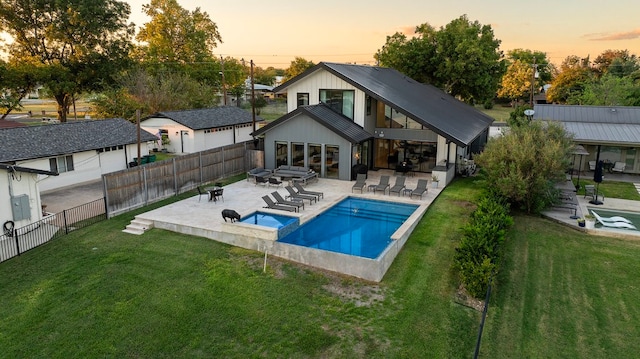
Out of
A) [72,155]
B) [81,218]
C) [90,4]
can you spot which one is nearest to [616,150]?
[81,218]

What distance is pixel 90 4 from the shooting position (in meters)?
40.1

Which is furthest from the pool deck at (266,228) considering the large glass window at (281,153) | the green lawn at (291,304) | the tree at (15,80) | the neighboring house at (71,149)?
the tree at (15,80)

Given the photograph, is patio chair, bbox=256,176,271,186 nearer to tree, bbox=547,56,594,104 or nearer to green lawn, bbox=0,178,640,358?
green lawn, bbox=0,178,640,358

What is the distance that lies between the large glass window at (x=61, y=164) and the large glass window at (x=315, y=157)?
13170mm

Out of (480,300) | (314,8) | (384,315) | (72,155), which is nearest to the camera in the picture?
(384,315)

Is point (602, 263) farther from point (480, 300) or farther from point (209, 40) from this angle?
point (209, 40)

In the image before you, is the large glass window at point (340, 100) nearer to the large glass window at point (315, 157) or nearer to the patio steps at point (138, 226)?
the large glass window at point (315, 157)

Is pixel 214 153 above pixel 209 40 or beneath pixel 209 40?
beneath

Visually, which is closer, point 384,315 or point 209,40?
point 384,315

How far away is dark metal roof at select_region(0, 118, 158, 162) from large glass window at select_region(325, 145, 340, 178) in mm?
11921

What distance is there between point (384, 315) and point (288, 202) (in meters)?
8.62

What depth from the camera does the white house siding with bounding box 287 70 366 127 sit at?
992 inches

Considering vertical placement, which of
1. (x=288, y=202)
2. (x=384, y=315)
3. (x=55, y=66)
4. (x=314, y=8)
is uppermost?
(x=314, y=8)

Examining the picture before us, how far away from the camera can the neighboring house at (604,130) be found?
25.1 m
